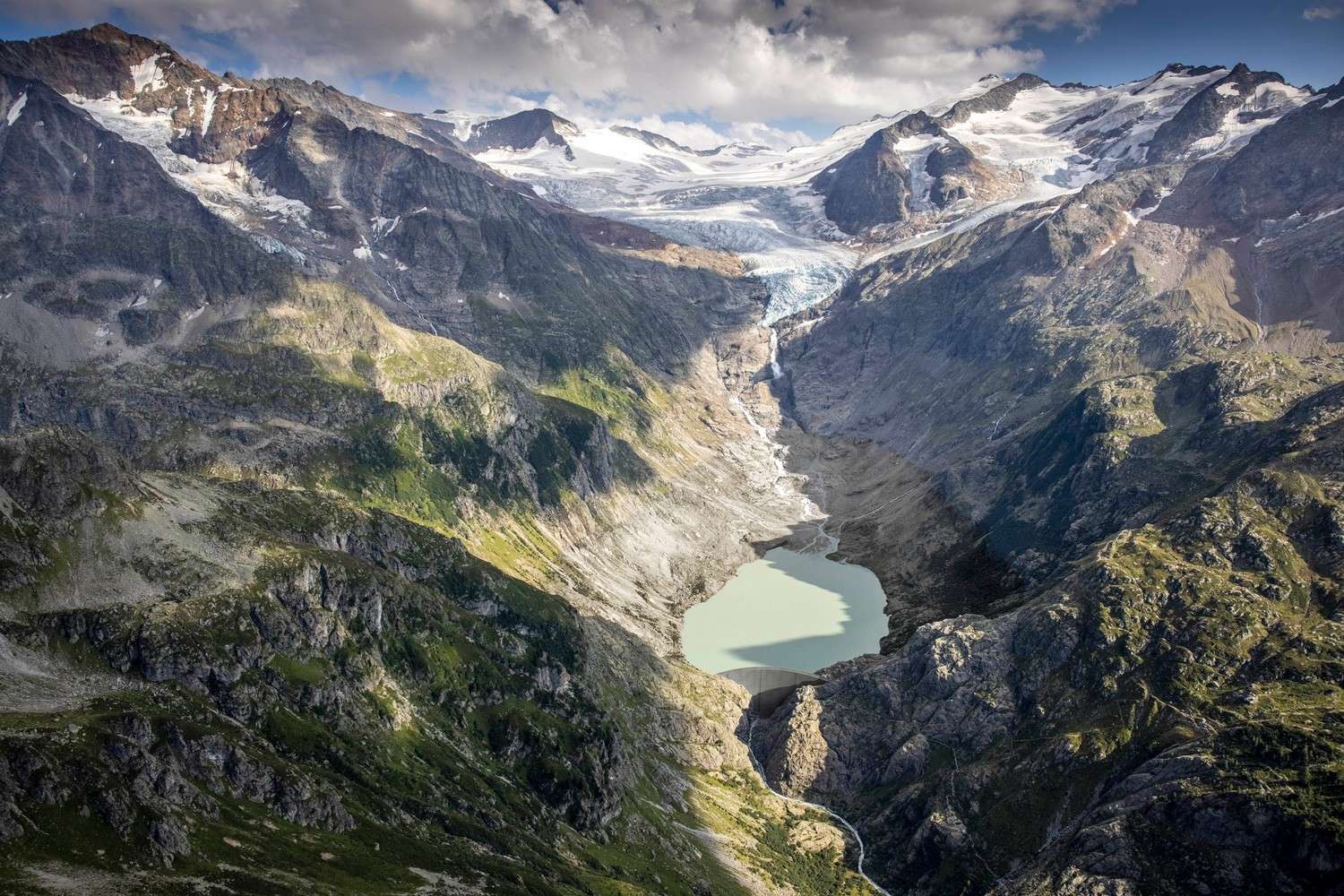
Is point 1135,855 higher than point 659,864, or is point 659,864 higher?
point 1135,855

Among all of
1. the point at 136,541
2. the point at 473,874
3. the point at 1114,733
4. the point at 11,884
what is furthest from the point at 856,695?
the point at 11,884

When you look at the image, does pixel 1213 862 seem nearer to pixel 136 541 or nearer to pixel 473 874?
pixel 473 874

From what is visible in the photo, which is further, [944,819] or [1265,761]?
[944,819]

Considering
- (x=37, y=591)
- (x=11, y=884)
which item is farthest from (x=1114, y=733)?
(x=37, y=591)

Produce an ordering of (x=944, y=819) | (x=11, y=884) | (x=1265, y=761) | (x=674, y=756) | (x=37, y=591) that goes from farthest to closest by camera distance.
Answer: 1. (x=674, y=756)
2. (x=944, y=819)
3. (x=1265, y=761)
4. (x=37, y=591)
5. (x=11, y=884)

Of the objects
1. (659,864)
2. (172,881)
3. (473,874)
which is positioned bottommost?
(659,864)

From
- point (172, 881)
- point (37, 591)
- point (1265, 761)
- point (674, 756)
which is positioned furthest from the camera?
point (674, 756)

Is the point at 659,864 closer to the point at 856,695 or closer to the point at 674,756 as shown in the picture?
the point at 674,756

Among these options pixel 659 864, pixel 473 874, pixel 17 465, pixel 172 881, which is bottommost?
pixel 659 864

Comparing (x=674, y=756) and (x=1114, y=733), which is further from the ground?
(x=1114, y=733)

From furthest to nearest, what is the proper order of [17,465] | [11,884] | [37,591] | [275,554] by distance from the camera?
[275,554]
[17,465]
[37,591]
[11,884]
